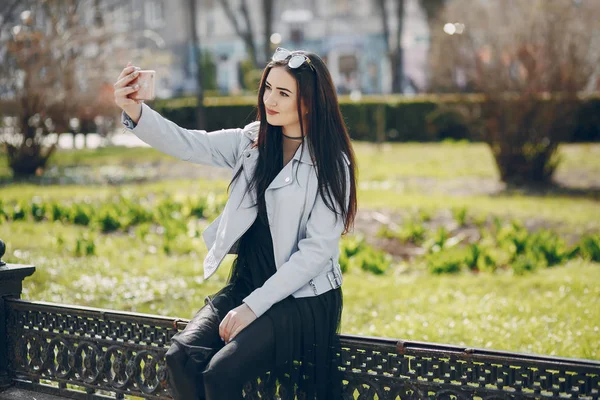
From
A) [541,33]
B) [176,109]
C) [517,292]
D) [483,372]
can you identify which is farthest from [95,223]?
[176,109]

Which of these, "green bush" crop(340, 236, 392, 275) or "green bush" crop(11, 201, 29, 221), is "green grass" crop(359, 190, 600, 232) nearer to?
"green bush" crop(340, 236, 392, 275)

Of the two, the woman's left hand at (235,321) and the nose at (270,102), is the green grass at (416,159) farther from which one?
the woman's left hand at (235,321)

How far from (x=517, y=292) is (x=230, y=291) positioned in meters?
3.48

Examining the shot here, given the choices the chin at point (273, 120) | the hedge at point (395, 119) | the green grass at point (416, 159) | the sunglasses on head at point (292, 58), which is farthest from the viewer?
the hedge at point (395, 119)

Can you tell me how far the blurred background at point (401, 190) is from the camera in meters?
6.03

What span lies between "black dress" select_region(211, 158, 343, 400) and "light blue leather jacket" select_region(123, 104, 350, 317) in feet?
0.17

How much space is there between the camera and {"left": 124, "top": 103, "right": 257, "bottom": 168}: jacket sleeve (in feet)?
11.0

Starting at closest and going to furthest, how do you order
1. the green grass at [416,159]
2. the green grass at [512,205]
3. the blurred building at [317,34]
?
the green grass at [512,205]
the green grass at [416,159]
the blurred building at [317,34]

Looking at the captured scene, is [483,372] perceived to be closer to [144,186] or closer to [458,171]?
[144,186]

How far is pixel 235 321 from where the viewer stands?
9.91 ft

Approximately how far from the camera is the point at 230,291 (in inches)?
132

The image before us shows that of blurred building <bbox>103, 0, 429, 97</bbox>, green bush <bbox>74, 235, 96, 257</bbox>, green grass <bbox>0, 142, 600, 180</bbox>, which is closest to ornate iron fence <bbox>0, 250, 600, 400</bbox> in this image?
green bush <bbox>74, 235, 96, 257</bbox>

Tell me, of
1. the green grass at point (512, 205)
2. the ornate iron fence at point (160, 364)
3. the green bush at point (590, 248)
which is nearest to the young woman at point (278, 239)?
the ornate iron fence at point (160, 364)

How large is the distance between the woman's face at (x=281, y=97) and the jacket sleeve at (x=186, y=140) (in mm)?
279
